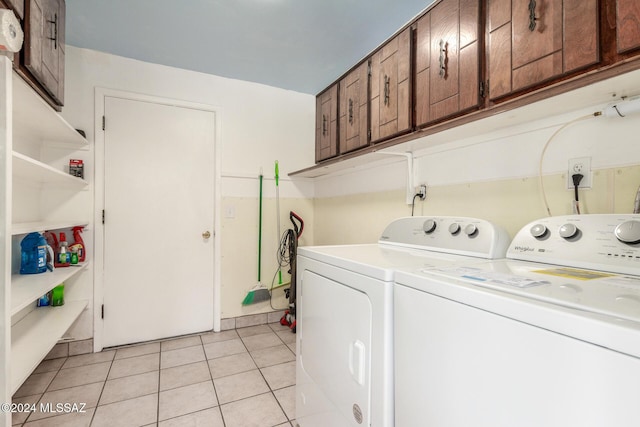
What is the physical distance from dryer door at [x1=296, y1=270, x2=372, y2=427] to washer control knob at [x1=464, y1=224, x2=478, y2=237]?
1.98 feet

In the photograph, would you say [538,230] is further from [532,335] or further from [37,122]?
[37,122]

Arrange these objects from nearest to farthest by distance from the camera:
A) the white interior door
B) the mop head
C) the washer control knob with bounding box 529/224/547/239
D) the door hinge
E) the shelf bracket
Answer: the washer control knob with bounding box 529/224/547/239, the door hinge, the shelf bracket, the white interior door, the mop head

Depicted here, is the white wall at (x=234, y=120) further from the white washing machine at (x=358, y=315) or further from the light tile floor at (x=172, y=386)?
the white washing machine at (x=358, y=315)

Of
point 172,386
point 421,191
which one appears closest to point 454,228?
point 421,191

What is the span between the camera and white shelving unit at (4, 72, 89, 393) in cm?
136

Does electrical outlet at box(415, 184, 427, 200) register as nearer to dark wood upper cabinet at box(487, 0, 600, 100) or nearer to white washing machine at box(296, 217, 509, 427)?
white washing machine at box(296, 217, 509, 427)

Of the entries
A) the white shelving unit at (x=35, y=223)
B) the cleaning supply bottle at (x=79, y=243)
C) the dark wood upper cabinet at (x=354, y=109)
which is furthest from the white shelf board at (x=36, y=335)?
the dark wood upper cabinet at (x=354, y=109)

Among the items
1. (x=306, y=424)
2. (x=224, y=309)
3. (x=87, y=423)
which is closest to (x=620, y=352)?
(x=306, y=424)

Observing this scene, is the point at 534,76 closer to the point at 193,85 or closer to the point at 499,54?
the point at 499,54

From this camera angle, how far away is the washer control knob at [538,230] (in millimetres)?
1071

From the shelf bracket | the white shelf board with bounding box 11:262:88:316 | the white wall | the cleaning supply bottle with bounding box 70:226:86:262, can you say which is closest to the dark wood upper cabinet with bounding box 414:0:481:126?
the shelf bracket

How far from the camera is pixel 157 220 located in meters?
2.67

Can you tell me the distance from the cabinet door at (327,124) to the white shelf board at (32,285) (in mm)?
2183

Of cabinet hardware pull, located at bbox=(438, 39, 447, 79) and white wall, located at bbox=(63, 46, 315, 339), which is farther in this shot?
white wall, located at bbox=(63, 46, 315, 339)
